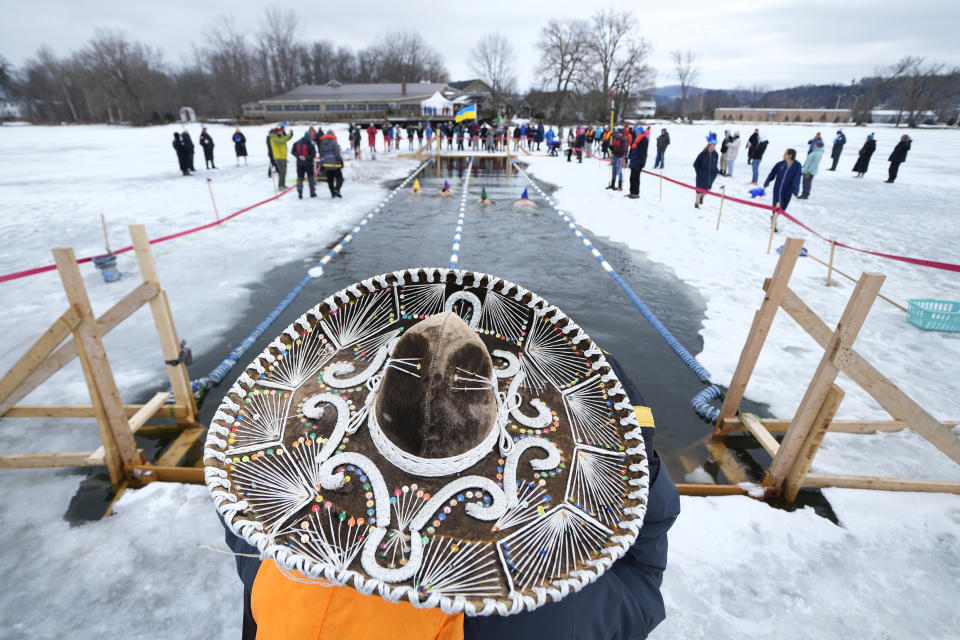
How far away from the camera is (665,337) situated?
5.20 metres

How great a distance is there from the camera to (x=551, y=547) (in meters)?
1.08

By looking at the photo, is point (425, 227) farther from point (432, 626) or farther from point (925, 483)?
point (432, 626)

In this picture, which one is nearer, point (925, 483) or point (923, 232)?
point (925, 483)

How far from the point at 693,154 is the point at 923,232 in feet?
58.9

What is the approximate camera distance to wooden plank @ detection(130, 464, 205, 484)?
3.06 meters

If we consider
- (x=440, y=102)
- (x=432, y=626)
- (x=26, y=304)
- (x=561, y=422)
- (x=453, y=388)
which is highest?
(x=440, y=102)

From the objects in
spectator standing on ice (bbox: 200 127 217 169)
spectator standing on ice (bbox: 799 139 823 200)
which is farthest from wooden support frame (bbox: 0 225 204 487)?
spectator standing on ice (bbox: 200 127 217 169)

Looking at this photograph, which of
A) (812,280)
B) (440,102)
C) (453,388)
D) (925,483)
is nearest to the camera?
(453,388)

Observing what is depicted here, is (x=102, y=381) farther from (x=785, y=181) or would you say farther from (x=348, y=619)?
(x=785, y=181)

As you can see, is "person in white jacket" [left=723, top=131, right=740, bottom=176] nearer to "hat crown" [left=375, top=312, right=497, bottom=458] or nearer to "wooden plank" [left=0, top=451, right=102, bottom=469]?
"hat crown" [left=375, top=312, right=497, bottom=458]

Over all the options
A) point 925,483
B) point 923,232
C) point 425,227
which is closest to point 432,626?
point 925,483

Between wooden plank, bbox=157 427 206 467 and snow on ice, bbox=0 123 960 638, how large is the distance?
373 millimetres

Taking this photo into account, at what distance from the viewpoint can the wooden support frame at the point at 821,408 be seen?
2.45 m

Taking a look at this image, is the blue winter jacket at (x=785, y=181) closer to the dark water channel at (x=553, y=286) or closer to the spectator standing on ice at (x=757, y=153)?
the dark water channel at (x=553, y=286)
